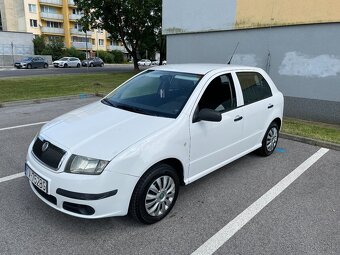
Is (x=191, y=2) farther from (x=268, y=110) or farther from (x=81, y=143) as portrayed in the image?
(x=81, y=143)

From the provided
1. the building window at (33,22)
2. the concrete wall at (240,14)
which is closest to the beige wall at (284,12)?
the concrete wall at (240,14)

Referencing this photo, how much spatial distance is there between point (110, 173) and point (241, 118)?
2127 millimetres

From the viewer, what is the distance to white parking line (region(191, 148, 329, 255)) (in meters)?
2.73

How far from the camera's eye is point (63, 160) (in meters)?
2.68

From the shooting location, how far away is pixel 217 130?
3555 millimetres

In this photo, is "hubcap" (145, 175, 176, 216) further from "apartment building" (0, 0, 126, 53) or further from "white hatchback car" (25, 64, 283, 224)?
"apartment building" (0, 0, 126, 53)

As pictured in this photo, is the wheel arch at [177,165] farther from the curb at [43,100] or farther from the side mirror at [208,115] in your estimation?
the curb at [43,100]

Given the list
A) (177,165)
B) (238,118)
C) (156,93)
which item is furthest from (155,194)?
(238,118)

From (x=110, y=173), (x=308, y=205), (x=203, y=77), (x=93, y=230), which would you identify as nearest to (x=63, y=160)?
(x=110, y=173)

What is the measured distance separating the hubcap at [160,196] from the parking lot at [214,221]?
152mm

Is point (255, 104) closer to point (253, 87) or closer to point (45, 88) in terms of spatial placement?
point (253, 87)

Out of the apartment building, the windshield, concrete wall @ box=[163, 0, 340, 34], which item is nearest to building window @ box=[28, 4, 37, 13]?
the apartment building

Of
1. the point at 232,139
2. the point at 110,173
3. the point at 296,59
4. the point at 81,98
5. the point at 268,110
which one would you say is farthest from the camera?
the point at 81,98

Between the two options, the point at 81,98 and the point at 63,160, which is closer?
the point at 63,160
